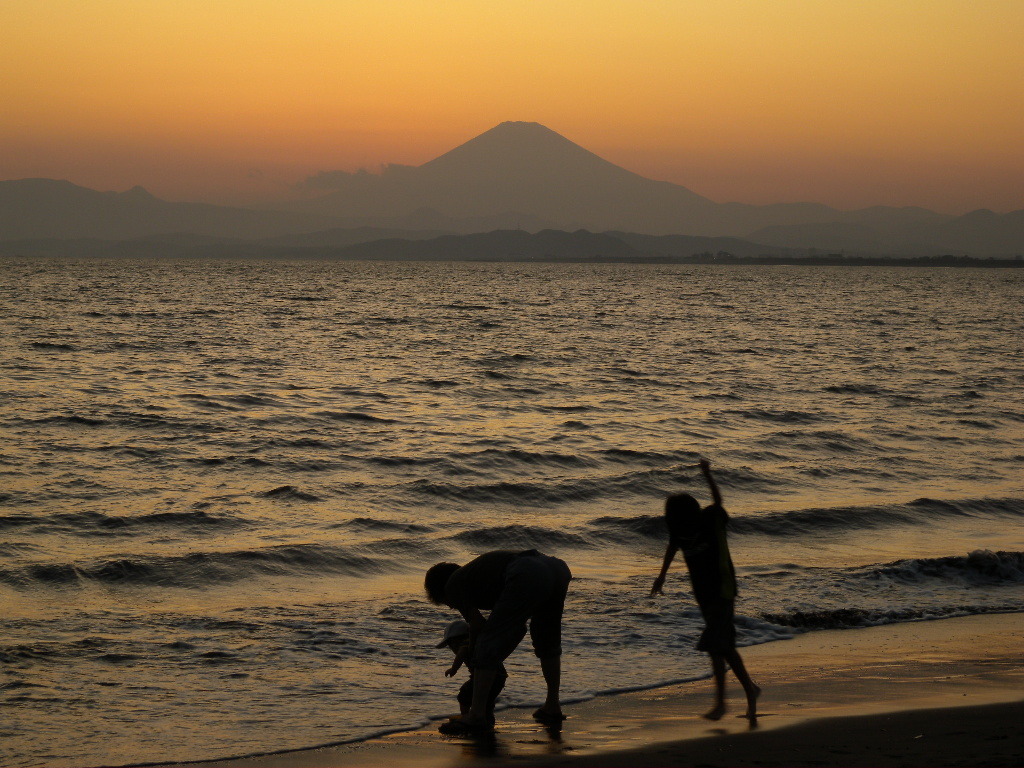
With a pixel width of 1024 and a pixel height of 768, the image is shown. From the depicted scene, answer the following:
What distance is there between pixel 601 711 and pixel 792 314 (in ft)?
219

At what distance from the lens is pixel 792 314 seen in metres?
71.1

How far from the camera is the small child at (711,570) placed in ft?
22.2

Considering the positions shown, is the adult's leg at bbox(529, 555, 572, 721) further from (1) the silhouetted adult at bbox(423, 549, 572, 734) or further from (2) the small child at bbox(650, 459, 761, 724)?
(2) the small child at bbox(650, 459, 761, 724)

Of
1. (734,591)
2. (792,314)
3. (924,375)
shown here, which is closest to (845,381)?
(924,375)

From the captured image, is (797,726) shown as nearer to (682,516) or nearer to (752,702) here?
(752,702)

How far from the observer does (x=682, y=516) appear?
675 cm

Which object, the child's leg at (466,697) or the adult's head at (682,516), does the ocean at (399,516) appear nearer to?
the child's leg at (466,697)

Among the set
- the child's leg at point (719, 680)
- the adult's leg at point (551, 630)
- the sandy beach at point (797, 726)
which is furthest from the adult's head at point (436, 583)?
the child's leg at point (719, 680)

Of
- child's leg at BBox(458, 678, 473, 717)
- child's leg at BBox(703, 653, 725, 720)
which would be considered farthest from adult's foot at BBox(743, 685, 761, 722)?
child's leg at BBox(458, 678, 473, 717)

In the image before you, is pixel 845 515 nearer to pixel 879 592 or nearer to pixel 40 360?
pixel 879 592

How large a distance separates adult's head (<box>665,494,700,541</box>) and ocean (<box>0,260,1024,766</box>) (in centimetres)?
139

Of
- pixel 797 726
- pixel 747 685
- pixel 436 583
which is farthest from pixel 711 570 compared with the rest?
pixel 436 583

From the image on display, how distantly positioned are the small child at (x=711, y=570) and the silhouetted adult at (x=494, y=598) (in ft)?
2.94

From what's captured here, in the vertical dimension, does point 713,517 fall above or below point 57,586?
above
